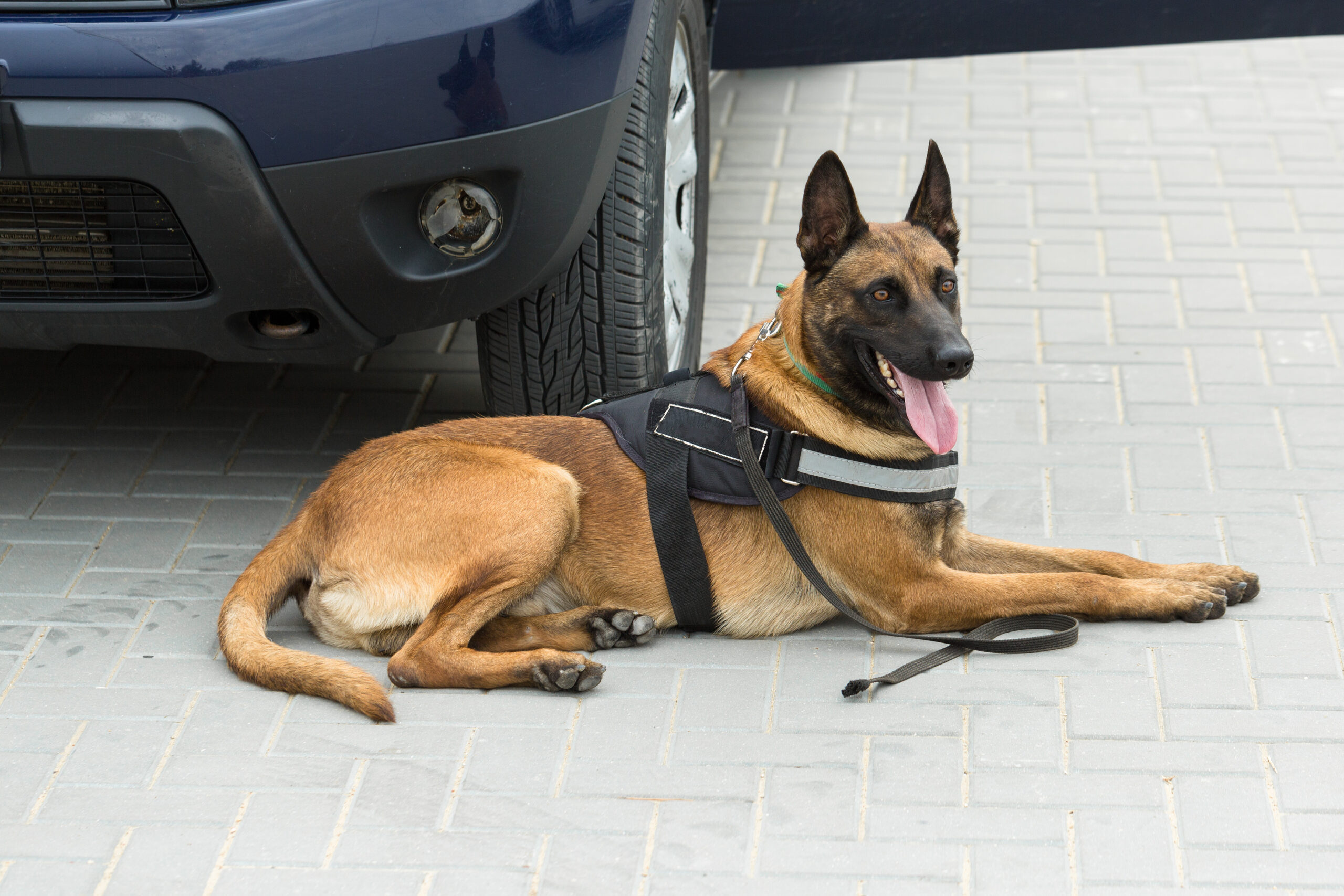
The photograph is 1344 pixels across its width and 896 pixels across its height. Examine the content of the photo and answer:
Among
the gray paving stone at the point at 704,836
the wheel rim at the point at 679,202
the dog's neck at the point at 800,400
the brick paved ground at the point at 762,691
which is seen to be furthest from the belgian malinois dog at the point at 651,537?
the wheel rim at the point at 679,202

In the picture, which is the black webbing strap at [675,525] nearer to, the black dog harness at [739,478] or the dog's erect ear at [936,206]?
the black dog harness at [739,478]

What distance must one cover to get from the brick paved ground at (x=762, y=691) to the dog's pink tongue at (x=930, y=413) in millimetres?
549

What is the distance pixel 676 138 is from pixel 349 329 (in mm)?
1296

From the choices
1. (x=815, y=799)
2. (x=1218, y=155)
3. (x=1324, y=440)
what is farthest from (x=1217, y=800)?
(x=1218, y=155)

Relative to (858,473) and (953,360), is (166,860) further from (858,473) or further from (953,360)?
(953,360)

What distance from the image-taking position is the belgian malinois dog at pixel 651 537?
336 cm

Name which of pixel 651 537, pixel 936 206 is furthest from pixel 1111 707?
pixel 936 206

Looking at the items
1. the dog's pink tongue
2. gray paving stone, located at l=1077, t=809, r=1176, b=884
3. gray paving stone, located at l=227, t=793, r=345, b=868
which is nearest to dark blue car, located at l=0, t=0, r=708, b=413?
the dog's pink tongue

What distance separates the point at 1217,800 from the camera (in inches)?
115

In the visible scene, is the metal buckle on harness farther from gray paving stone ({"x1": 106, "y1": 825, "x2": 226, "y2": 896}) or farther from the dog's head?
gray paving stone ({"x1": 106, "y1": 825, "x2": 226, "y2": 896})

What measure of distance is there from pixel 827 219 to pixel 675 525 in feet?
2.75

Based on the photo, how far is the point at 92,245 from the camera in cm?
350

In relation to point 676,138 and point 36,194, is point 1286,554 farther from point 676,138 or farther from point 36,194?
point 36,194

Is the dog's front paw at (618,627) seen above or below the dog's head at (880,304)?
below
